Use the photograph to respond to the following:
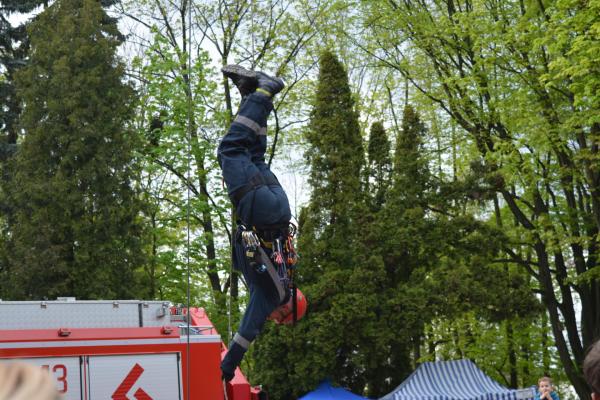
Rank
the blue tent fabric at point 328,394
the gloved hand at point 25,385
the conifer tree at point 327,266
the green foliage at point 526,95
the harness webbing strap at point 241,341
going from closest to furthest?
1. the gloved hand at point 25,385
2. the harness webbing strap at point 241,341
3. the green foliage at point 526,95
4. the blue tent fabric at point 328,394
5. the conifer tree at point 327,266

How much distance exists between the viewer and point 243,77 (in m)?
5.65

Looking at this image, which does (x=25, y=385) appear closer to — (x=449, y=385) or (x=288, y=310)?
(x=288, y=310)

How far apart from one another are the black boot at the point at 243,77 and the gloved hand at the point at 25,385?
4462mm

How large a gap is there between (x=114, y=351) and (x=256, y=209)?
6.45ft

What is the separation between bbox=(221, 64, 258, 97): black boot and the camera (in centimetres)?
562

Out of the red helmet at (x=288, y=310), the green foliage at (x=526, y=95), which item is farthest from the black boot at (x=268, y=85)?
the green foliage at (x=526, y=95)

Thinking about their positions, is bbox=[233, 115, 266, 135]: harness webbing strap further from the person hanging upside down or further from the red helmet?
the red helmet

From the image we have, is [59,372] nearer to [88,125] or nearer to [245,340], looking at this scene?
[245,340]

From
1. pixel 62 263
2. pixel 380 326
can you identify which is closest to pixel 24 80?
pixel 62 263

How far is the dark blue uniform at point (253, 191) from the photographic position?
5.45 m

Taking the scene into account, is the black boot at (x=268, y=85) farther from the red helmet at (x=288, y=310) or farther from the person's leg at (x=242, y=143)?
the red helmet at (x=288, y=310)

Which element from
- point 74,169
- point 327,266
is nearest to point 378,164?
point 327,266

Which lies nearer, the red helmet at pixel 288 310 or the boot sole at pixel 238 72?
the boot sole at pixel 238 72

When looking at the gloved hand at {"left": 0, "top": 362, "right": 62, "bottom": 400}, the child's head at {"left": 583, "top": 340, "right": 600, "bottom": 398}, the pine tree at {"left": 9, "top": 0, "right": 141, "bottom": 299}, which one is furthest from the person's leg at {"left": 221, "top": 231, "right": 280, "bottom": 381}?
the pine tree at {"left": 9, "top": 0, "right": 141, "bottom": 299}
